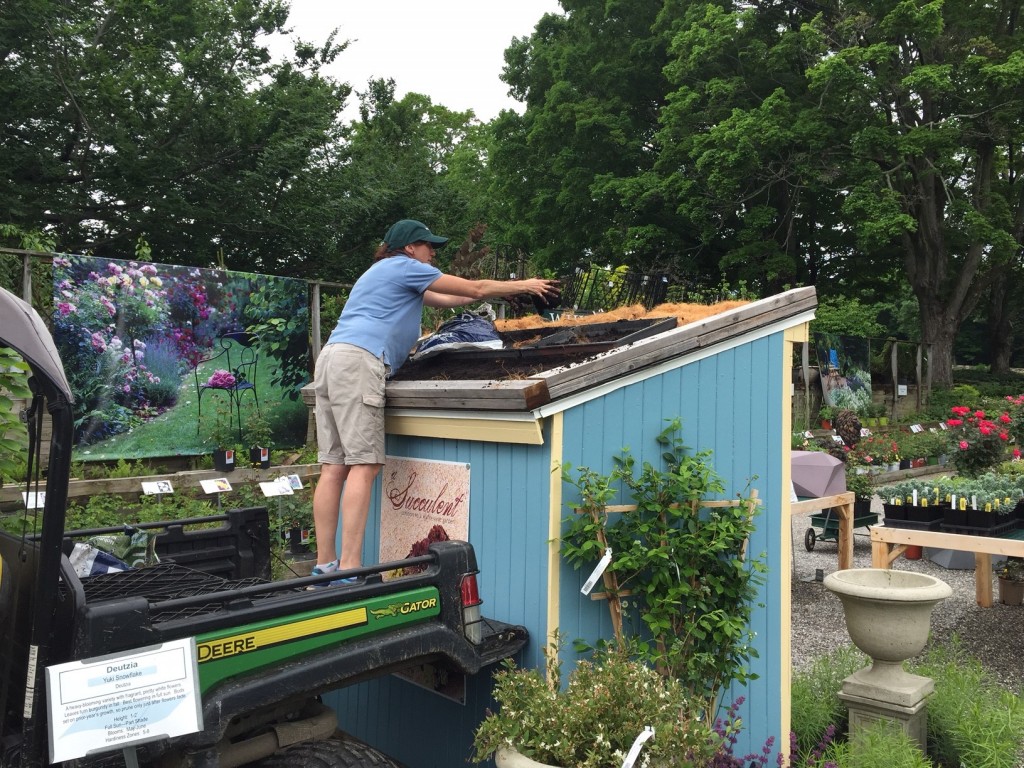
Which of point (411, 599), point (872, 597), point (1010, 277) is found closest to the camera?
point (411, 599)

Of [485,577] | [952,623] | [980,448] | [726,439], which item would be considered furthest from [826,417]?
[485,577]

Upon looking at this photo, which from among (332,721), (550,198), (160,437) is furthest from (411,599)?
(550,198)

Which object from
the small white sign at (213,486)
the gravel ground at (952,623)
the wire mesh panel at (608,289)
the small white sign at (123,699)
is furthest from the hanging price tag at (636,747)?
the small white sign at (213,486)

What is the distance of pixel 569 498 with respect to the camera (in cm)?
336

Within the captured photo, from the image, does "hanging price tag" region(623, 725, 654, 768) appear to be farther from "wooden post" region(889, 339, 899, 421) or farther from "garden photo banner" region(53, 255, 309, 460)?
"wooden post" region(889, 339, 899, 421)

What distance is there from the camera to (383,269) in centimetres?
395

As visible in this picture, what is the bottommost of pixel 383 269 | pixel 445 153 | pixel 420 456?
pixel 420 456

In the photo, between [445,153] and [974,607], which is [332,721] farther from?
[445,153]

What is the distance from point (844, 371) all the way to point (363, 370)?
1778 centimetres

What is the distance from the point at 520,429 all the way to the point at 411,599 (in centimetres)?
82

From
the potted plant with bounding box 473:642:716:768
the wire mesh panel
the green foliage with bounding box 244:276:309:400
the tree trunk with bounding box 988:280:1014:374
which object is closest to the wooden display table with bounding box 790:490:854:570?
the wire mesh panel

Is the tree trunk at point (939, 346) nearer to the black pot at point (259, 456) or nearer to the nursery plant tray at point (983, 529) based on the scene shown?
the nursery plant tray at point (983, 529)

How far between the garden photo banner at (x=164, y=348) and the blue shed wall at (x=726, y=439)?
683 centimetres

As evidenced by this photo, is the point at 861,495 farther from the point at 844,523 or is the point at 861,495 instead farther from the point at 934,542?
the point at 934,542
